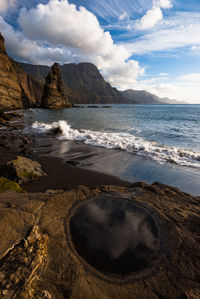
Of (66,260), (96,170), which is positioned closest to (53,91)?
(96,170)

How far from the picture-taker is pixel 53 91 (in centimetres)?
6950

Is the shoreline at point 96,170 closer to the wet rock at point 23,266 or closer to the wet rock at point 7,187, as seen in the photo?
the wet rock at point 7,187

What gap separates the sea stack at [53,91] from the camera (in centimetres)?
→ 6731

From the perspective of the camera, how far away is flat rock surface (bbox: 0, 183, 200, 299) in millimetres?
1537

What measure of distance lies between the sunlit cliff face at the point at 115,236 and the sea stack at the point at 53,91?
2826 inches

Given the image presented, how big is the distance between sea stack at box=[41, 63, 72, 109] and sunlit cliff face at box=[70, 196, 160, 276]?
7178 cm

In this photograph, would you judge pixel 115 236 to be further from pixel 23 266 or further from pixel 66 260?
pixel 23 266

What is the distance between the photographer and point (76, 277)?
168 centimetres

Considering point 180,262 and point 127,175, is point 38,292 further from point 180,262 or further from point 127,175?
point 127,175

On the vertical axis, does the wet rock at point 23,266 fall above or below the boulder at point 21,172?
above

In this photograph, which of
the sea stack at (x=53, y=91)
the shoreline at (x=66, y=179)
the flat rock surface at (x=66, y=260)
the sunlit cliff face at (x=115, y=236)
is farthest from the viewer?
the sea stack at (x=53, y=91)

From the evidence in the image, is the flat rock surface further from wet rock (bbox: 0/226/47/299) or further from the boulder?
the boulder

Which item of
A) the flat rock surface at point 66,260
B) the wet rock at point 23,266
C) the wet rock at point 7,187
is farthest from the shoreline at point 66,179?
the wet rock at point 23,266

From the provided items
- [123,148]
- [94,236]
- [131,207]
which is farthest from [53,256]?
[123,148]
